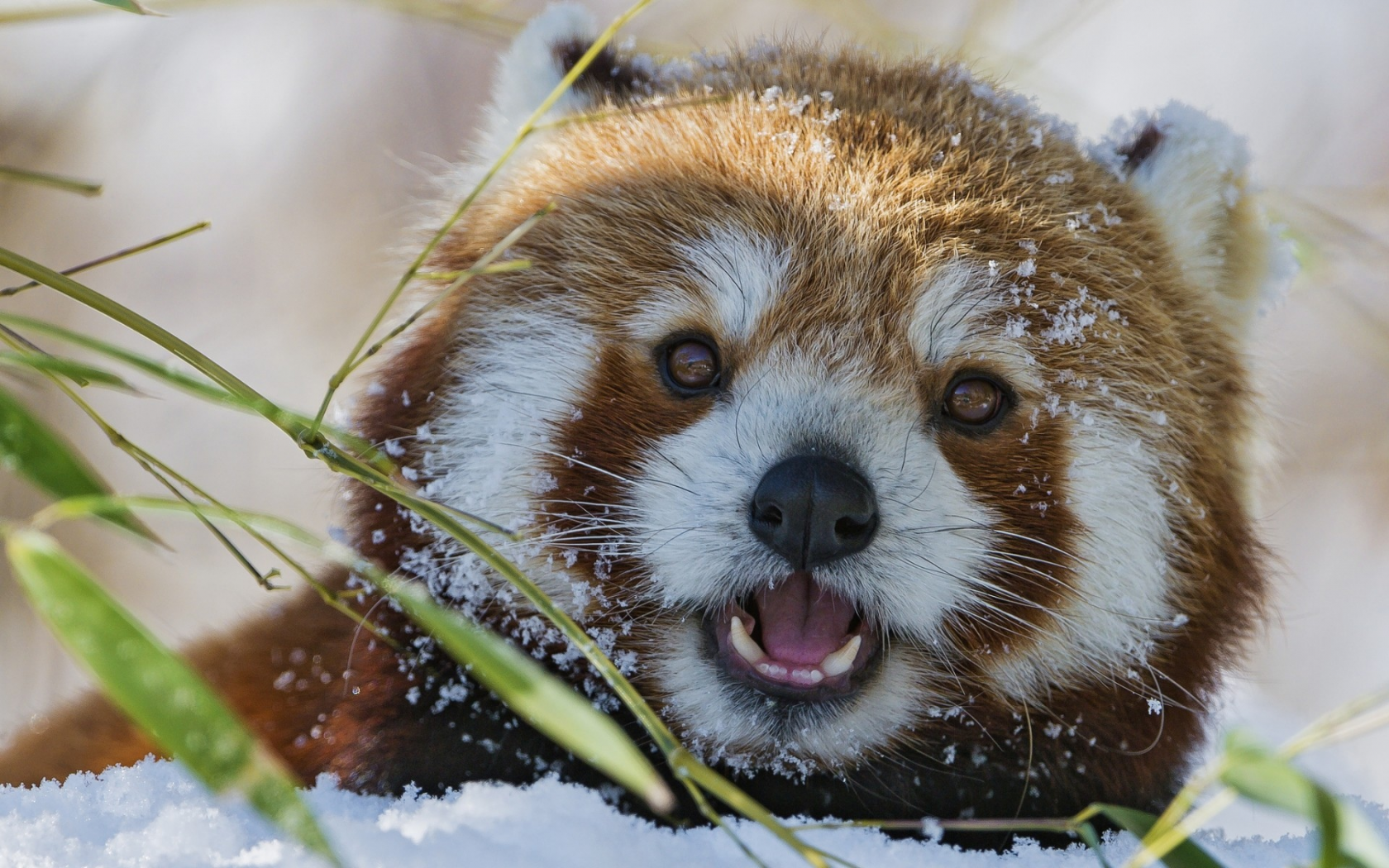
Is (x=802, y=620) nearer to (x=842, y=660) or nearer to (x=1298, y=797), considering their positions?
(x=842, y=660)

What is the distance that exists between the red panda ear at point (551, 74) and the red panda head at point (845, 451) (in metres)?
0.22

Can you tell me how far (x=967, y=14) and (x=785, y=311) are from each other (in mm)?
4405

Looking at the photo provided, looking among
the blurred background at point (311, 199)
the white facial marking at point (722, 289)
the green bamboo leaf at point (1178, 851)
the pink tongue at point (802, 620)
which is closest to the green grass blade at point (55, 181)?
the white facial marking at point (722, 289)

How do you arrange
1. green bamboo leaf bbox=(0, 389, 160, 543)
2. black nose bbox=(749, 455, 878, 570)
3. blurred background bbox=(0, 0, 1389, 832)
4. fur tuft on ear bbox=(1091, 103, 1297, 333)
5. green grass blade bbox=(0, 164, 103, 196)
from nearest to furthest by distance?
green bamboo leaf bbox=(0, 389, 160, 543), green grass blade bbox=(0, 164, 103, 196), black nose bbox=(749, 455, 878, 570), fur tuft on ear bbox=(1091, 103, 1297, 333), blurred background bbox=(0, 0, 1389, 832)

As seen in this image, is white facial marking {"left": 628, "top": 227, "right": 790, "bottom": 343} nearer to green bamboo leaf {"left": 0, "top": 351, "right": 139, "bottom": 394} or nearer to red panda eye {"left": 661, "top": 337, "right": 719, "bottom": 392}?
red panda eye {"left": 661, "top": 337, "right": 719, "bottom": 392}

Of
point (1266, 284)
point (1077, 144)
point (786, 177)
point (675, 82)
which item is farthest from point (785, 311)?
point (1266, 284)

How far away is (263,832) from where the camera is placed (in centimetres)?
126

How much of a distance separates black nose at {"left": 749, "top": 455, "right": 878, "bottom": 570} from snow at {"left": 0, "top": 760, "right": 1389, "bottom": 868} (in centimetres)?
34

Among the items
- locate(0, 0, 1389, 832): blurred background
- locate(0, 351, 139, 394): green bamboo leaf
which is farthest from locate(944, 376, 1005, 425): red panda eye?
locate(0, 0, 1389, 832): blurred background

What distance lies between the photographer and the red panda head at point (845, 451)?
1.54 meters

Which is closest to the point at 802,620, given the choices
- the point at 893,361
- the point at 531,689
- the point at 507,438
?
the point at 893,361

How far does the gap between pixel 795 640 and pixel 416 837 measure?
60 centimetres

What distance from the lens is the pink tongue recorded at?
1.57 meters

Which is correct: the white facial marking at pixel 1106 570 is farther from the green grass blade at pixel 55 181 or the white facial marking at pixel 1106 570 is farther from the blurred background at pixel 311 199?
the blurred background at pixel 311 199
